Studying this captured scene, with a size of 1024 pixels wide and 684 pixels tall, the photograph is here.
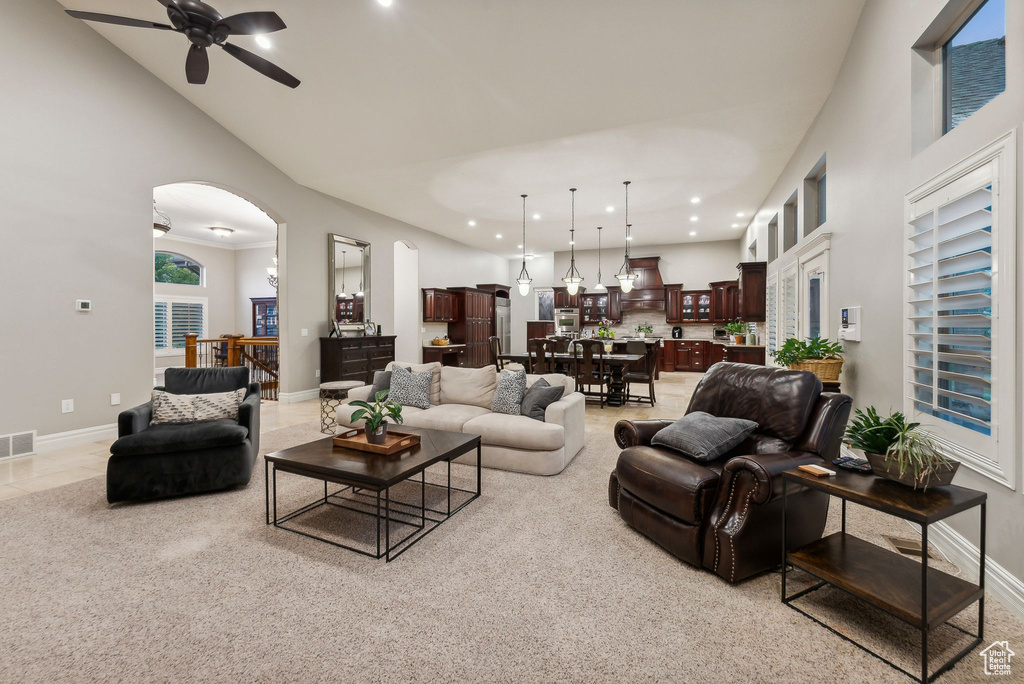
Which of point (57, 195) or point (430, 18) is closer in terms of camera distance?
point (430, 18)

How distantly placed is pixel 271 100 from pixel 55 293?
2929mm

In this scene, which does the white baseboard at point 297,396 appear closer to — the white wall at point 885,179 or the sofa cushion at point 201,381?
the sofa cushion at point 201,381

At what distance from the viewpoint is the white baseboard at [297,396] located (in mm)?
6883

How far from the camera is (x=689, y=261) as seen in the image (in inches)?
456

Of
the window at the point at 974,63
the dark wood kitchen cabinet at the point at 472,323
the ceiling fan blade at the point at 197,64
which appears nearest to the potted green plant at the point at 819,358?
the window at the point at 974,63

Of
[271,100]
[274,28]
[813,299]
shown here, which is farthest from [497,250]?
[274,28]

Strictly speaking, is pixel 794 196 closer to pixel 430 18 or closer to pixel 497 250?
pixel 430 18

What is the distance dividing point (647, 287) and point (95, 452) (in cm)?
1075

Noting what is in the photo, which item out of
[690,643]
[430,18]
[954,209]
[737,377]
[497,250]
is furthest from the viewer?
[497,250]

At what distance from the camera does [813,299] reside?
16.2ft

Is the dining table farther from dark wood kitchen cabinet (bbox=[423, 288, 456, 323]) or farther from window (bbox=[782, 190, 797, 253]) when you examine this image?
dark wood kitchen cabinet (bbox=[423, 288, 456, 323])

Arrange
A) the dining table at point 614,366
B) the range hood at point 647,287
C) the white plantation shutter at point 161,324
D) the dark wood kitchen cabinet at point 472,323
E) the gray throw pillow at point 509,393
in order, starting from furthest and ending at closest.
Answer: the range hood at point 647,287
the dark wood kitchen cabinet at point 472,323
the white plantation shutter at point 161,324
the dining table at point 614,366
the gray throw pillow at point 509,393

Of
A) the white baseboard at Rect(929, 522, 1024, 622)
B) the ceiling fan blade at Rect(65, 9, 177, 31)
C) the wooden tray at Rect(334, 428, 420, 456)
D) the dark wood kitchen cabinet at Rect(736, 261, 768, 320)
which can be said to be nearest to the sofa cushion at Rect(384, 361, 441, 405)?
the wooden tray at Rect(334, 428, 420, 456)

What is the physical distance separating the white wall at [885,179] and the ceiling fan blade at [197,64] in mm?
4616
